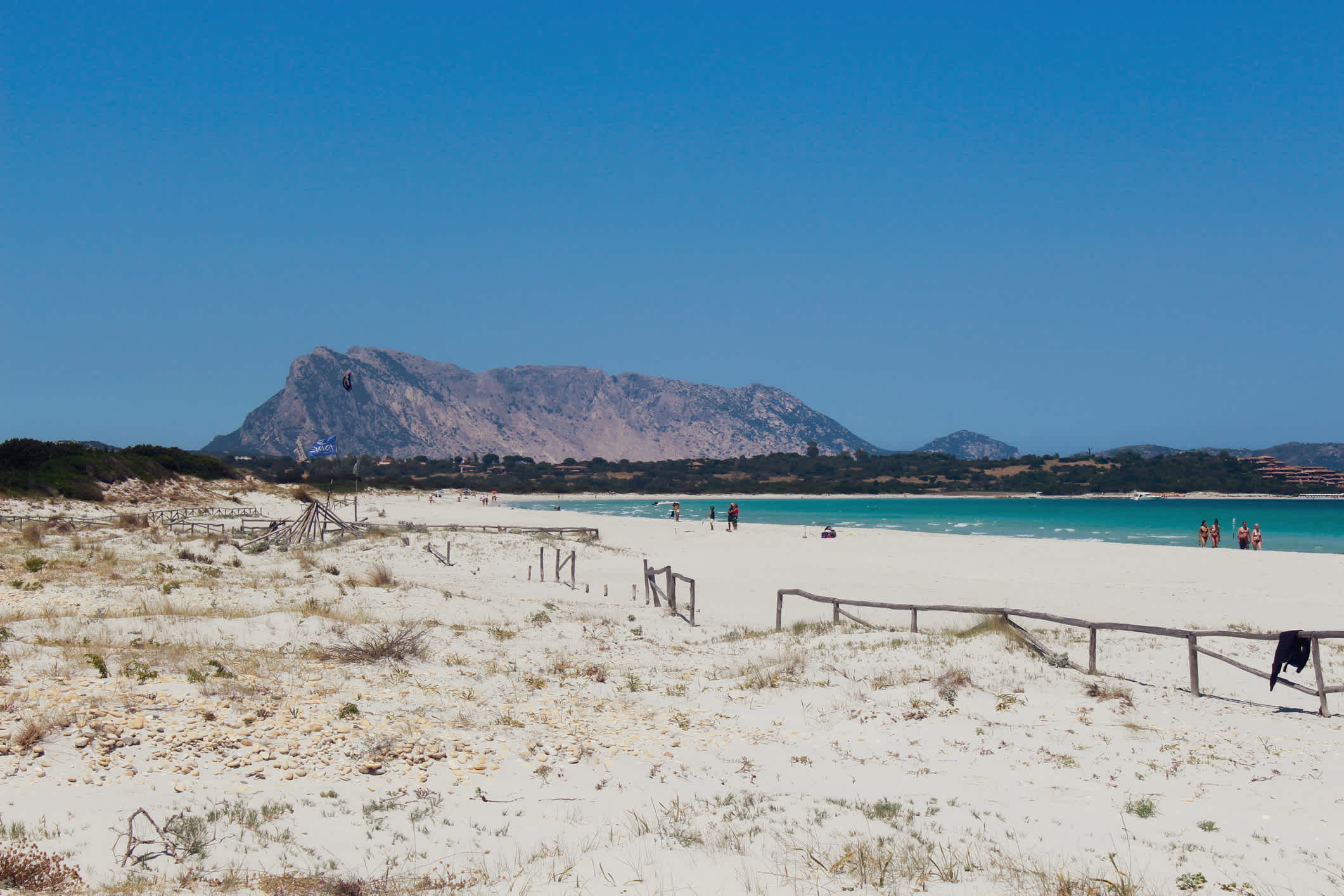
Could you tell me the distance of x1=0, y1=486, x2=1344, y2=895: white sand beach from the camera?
5.65 meters

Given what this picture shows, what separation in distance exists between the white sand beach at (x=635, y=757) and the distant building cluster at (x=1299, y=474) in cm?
16626

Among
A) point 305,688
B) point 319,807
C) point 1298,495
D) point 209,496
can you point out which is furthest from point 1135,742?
point 1298,495

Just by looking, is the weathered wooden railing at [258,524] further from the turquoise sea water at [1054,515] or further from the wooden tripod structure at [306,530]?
the turquoise sea water at [1054,515]

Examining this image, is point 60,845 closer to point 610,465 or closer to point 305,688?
point 305,688

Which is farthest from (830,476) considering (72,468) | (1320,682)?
(1320,682)

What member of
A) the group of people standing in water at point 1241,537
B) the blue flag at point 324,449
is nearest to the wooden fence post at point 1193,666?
the blue flag at point 324,449

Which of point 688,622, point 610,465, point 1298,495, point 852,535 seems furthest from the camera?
point 610,465

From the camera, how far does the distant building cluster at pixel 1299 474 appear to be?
148 meters

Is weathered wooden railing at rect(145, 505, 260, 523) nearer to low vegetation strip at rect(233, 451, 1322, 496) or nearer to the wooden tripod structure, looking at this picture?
the wooden tripod structure

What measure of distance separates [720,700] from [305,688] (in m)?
4.69

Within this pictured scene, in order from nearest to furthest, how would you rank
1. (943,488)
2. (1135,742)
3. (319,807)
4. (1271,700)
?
(319,807) → (1135,742) → (1271,700) → (943,488)

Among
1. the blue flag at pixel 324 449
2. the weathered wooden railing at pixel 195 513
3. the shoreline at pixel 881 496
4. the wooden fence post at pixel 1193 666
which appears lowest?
the shoreline at pixel 881 496

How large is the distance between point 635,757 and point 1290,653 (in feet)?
24.5

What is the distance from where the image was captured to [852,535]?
153ft
